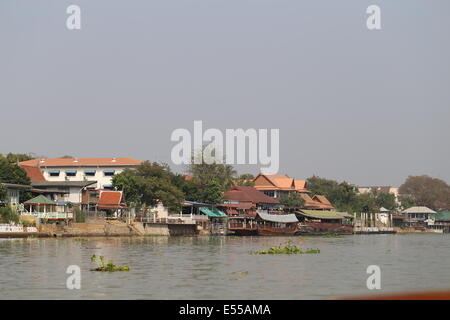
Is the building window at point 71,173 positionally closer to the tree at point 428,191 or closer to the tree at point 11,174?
the tree at point 11,174

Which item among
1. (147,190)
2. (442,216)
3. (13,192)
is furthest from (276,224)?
(442,216)

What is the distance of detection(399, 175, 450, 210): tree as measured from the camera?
18000cm

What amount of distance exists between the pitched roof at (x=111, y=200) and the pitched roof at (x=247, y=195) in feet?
80.3

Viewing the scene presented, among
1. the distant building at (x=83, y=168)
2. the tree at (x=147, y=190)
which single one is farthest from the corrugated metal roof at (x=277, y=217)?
the distant building at (x=83, y=168)

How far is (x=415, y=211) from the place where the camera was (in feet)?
513

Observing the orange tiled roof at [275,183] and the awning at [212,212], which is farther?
the orange tiled roof at [275,183]

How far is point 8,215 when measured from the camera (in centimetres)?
6875

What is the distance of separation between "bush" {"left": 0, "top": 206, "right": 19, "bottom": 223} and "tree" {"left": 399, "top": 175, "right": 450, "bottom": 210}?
12684cm

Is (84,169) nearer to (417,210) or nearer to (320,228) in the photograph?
(320,228)

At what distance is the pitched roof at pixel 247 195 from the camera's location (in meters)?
109

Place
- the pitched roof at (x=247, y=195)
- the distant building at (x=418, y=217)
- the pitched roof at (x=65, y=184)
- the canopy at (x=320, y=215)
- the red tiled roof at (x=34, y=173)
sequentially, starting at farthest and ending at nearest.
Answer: the distant building at (x=418, y=217) → the canopy at (x=320, y=215) → the pitched roof at (x=247, y=195) → the red tiled roof at (x=34, y=173) → the pitched roof at (x=65, y=184)
